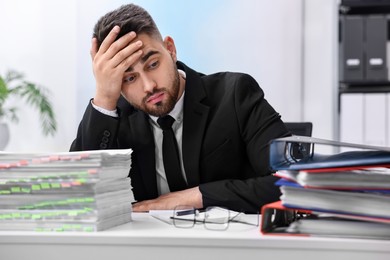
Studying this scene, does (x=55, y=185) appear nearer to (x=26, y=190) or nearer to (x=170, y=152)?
(x=26, y=190)

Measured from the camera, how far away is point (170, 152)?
179cm

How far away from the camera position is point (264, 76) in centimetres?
388

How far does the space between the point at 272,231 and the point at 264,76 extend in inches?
116

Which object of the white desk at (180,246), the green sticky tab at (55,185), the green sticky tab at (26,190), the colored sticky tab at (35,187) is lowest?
the white desk at (180,246)

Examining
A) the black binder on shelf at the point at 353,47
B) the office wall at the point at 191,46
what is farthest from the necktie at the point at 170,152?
the office wall at the point at 191,46

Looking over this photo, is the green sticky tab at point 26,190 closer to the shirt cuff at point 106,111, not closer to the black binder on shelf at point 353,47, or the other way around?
the shirt cuff at point 106,111

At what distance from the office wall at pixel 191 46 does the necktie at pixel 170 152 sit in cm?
206

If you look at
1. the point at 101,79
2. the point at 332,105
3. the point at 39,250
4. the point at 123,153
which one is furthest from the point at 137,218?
the point at 332,105

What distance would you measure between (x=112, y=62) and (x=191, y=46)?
2306 millimetres

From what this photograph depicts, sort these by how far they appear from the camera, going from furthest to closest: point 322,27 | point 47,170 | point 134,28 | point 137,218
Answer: point 322,27, point 134,28, point 137,218, point 47,170

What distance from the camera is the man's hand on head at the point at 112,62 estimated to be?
1648 millimetres

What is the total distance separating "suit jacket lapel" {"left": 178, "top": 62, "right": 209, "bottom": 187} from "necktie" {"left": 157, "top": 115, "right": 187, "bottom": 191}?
0.02 metres

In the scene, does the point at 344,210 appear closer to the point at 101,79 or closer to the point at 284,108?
the point at 101,79

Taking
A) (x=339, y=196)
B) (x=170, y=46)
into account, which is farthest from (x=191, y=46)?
(x=339, y=196)
